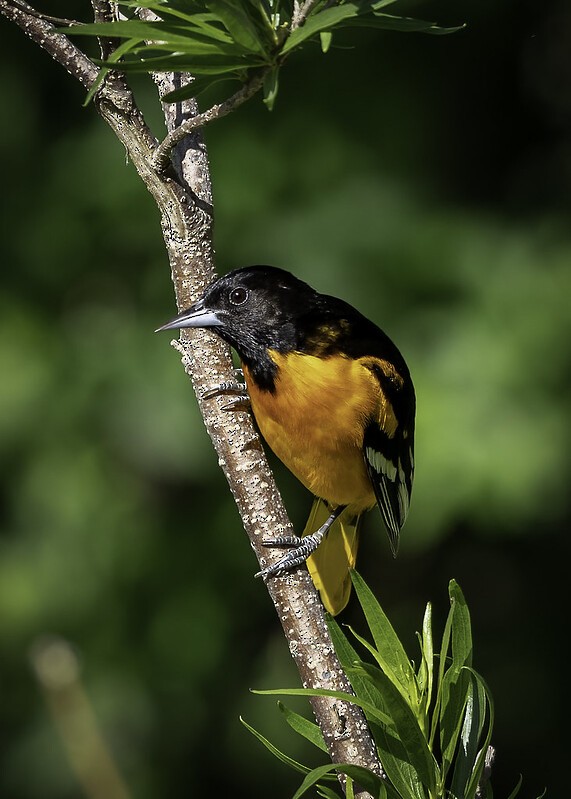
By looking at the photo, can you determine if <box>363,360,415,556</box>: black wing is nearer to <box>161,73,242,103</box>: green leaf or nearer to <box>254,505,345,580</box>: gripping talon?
<box>254,505,345,580</box>: gripping talon

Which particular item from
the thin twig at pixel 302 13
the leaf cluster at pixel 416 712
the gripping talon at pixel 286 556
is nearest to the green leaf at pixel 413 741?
the leaf cluster at pixel 416 712

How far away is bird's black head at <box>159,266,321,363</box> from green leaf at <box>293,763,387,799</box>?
1252 millimetres

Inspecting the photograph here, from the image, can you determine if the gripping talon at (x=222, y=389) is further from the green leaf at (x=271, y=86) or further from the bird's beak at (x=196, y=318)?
the green leaf at (x=271, y=86)

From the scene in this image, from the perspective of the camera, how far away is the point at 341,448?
7.78 feet

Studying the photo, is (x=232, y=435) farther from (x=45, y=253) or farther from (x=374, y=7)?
(x=45, y=253)

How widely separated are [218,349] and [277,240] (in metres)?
2.05

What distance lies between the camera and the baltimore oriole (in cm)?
229

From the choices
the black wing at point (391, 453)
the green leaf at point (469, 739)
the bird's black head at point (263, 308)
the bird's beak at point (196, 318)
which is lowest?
the green leaf at point (469, 739)

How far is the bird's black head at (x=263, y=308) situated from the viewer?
7.26 feet

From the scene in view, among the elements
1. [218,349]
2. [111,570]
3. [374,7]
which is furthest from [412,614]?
[374,7]

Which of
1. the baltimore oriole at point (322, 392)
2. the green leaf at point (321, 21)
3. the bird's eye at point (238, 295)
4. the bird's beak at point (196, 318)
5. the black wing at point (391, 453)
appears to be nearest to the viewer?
the green leaf at point (321, 21)

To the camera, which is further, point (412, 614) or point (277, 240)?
point (412, 614)

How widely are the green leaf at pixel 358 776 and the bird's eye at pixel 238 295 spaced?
1.27 metres

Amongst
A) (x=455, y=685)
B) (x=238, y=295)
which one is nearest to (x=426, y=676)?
(x=455, y=685)
